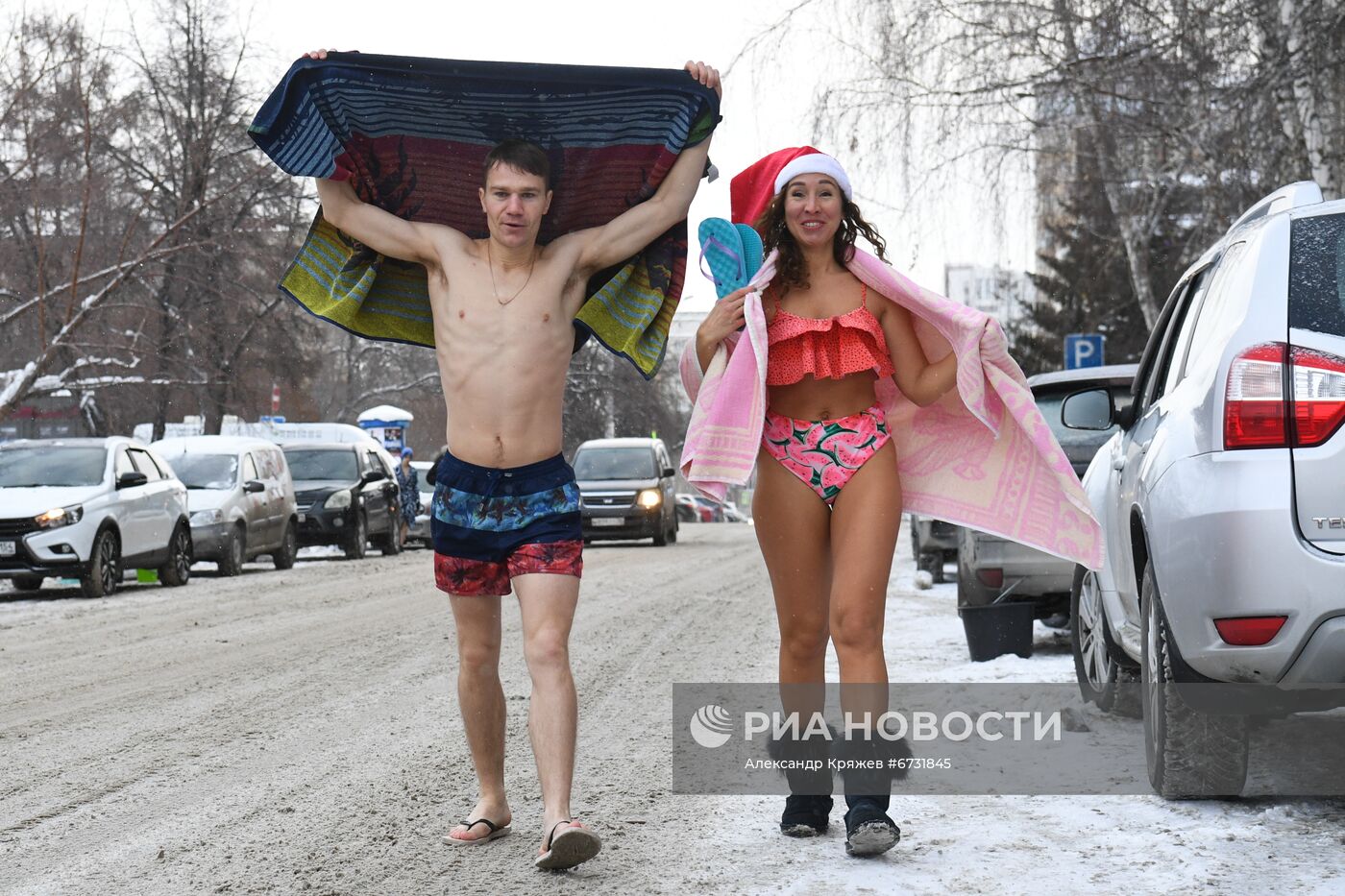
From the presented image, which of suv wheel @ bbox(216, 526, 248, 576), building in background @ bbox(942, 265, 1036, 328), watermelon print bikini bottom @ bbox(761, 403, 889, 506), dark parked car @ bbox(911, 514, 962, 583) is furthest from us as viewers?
suv wheel @ bbox(216, 526, 248, 576)

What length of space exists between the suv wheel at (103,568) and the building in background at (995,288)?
892 cm

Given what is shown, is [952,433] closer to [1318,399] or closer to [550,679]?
[1318,399]

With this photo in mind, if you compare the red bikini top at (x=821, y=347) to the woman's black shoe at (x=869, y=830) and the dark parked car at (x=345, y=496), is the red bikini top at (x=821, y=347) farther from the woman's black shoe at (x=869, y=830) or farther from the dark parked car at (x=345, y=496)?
the dark parked car at (x=345, y=496)

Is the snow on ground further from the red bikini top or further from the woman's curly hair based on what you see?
the woman's curly hair

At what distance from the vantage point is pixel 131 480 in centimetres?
1783

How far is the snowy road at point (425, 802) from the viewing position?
15.0ft

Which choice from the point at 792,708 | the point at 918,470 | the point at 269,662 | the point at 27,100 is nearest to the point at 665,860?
the point at 792,708

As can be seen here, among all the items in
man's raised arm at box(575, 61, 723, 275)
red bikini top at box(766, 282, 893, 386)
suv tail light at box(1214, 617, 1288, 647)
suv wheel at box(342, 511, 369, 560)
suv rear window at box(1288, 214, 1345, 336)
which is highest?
man's raised arm at box(575, 61, 723, 275)

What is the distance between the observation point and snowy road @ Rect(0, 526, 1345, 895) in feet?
15.0

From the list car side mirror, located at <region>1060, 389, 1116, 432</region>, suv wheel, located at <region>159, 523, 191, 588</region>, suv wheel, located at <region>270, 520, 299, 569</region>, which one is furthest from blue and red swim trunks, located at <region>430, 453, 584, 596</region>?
suv wheel, located at <region>270, 520, 299, 569</region>

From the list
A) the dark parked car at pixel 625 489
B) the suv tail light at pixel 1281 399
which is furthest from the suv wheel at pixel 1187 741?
the dark parked car at pixel 625 489

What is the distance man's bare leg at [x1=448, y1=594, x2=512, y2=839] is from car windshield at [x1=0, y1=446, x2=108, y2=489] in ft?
44.4

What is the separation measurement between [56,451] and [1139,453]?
14.7 metres

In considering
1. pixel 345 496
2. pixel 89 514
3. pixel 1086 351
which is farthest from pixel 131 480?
pixel 1086 351
